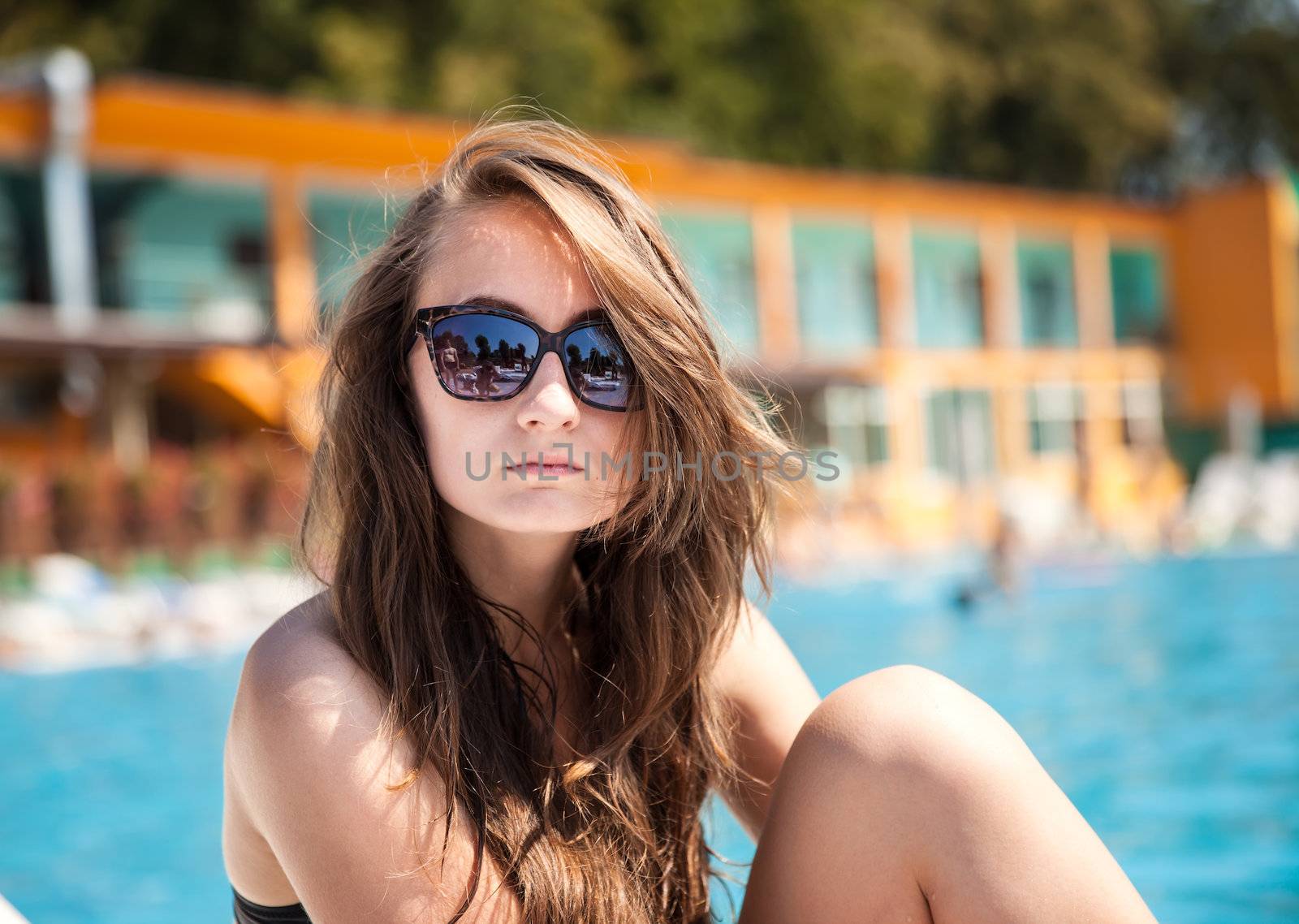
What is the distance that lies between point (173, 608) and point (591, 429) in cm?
1011

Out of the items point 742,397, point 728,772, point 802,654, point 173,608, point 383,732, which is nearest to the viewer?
point 383,732

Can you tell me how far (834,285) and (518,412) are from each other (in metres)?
22.3

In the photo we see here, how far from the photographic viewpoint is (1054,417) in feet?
83.1

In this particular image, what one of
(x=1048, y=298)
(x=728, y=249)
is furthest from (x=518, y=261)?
(x=1048, y=298)

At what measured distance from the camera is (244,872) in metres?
1.45

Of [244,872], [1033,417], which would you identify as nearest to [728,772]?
[244,872]

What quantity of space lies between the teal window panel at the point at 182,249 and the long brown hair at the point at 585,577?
15918mm

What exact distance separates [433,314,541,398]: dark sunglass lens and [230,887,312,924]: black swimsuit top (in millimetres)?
666

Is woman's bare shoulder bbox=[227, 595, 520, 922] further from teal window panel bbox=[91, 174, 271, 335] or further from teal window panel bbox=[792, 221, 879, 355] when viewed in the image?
teal window panel bbox=[792, 221, 879, 355]

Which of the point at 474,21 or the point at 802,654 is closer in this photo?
the point at 802,654

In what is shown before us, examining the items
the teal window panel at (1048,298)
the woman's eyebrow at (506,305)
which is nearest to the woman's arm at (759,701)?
the woman's eyebrow at (506,305)

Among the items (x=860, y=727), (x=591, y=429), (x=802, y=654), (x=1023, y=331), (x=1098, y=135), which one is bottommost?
(x=802, y=654)

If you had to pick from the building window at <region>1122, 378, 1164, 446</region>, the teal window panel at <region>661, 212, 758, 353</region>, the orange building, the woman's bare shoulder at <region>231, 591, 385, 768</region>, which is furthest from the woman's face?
the building window at <region>1122, 378, 1164, 446</region>

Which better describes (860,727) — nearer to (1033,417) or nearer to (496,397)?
(496,397)
